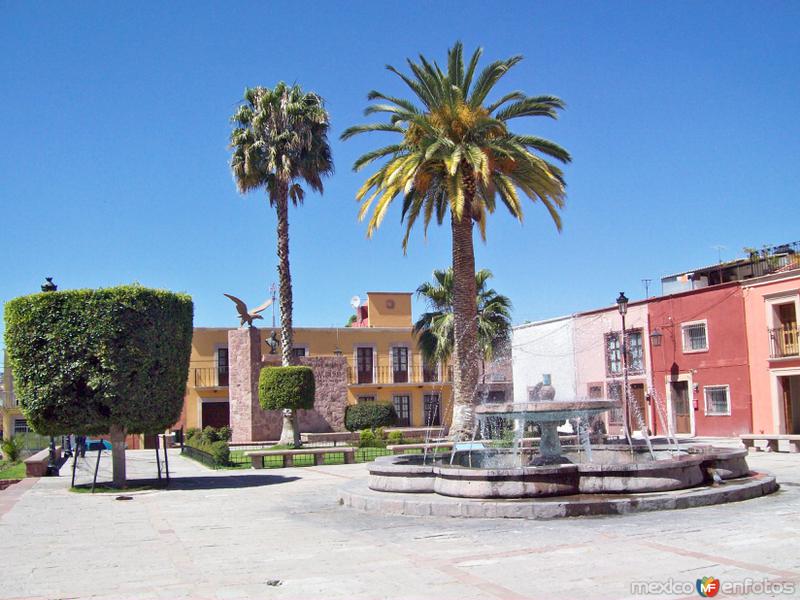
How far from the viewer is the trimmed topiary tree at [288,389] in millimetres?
26328

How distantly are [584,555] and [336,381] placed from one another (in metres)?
28.2

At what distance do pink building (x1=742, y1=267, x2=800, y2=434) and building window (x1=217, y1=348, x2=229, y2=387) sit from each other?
24.8 meters

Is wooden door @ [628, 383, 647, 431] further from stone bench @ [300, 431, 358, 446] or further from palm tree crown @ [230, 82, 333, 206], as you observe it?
palm tree crown @ [230, 82, 333, 206]

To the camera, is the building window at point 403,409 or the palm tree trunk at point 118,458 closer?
the palm tree trunk at point 118,458

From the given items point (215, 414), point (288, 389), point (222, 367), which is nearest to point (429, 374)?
point (222, 367)

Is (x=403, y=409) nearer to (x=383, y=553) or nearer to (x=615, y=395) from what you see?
(x=615, y=395)

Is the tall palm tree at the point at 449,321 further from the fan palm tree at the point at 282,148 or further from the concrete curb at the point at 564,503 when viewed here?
the concrete curb at the point at 564,503

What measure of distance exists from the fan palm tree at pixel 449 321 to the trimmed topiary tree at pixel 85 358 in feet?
60.1

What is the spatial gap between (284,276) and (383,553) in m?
21.9

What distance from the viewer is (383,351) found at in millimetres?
43469

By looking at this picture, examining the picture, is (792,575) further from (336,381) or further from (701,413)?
(336,381)

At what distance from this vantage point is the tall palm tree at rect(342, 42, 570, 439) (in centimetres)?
1872

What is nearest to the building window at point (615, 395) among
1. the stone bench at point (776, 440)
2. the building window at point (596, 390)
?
the building window at point (596, 390)

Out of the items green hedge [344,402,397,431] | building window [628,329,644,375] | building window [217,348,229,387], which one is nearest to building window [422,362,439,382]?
green hedge [344,402,397,431]
